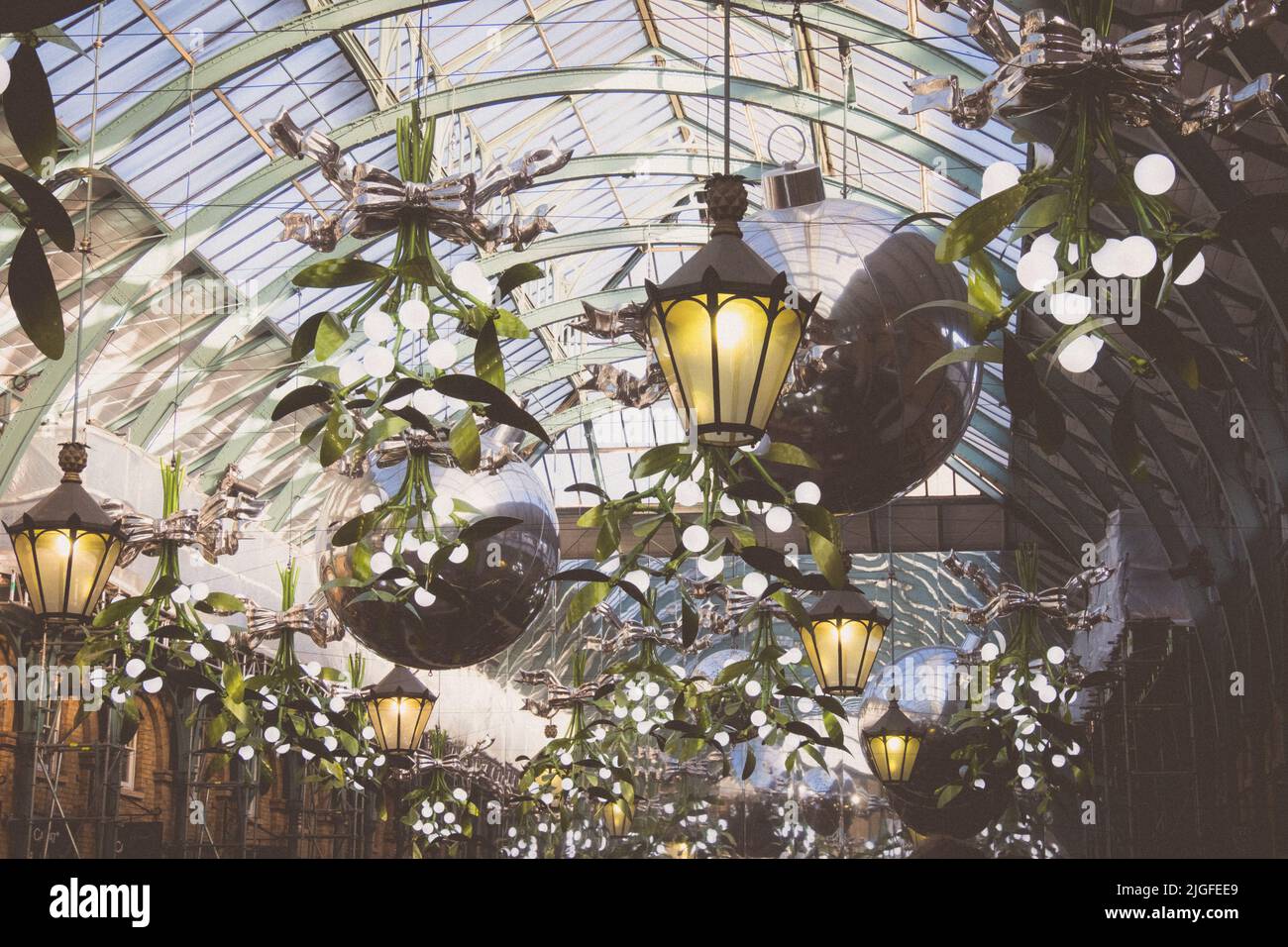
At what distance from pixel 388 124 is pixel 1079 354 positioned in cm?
1004

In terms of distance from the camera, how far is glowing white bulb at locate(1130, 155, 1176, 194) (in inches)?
67.8

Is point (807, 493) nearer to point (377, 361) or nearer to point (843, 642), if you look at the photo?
point (377, 361)

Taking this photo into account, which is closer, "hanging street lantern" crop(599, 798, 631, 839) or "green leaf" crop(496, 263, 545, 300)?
"green leaf" crop(496, 263, 545, 300)

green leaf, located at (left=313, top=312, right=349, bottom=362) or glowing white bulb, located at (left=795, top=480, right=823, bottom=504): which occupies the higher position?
green leaf, located at (left=313, top=312, right=349, bottom=362)

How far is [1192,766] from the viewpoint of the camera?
1218cm

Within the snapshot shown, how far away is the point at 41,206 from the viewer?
115 centimetres

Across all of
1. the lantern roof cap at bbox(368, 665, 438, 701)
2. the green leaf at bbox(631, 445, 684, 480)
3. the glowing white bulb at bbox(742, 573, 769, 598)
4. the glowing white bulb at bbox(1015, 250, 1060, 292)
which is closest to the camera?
the glowing white bulb at bbox(1015, 250, 1060, 292)

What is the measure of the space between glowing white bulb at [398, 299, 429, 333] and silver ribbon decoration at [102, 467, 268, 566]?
104 inches

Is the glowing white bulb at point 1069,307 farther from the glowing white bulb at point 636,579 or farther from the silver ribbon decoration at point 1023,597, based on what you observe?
the silver ribbon decoration at point 1023,597

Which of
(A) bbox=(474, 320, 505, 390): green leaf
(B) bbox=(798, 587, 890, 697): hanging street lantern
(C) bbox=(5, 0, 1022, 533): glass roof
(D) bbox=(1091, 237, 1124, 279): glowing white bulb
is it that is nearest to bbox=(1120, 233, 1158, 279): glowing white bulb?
(D) bbox=(1091, 237, 1124, 279): glowing white bulb

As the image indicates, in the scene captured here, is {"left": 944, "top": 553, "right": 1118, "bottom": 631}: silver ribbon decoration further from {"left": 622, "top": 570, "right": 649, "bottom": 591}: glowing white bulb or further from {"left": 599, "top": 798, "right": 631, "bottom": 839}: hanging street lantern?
{"left": 599, "top": 798, "right": 631, "bottom": 839}: hanging street lantern

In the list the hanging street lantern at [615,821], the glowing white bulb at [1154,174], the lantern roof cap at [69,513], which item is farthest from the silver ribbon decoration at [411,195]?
the hanging street lantern at [615,821]

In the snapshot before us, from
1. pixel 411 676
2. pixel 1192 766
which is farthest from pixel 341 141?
pixel 1192 766

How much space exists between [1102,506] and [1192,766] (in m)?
2.48
